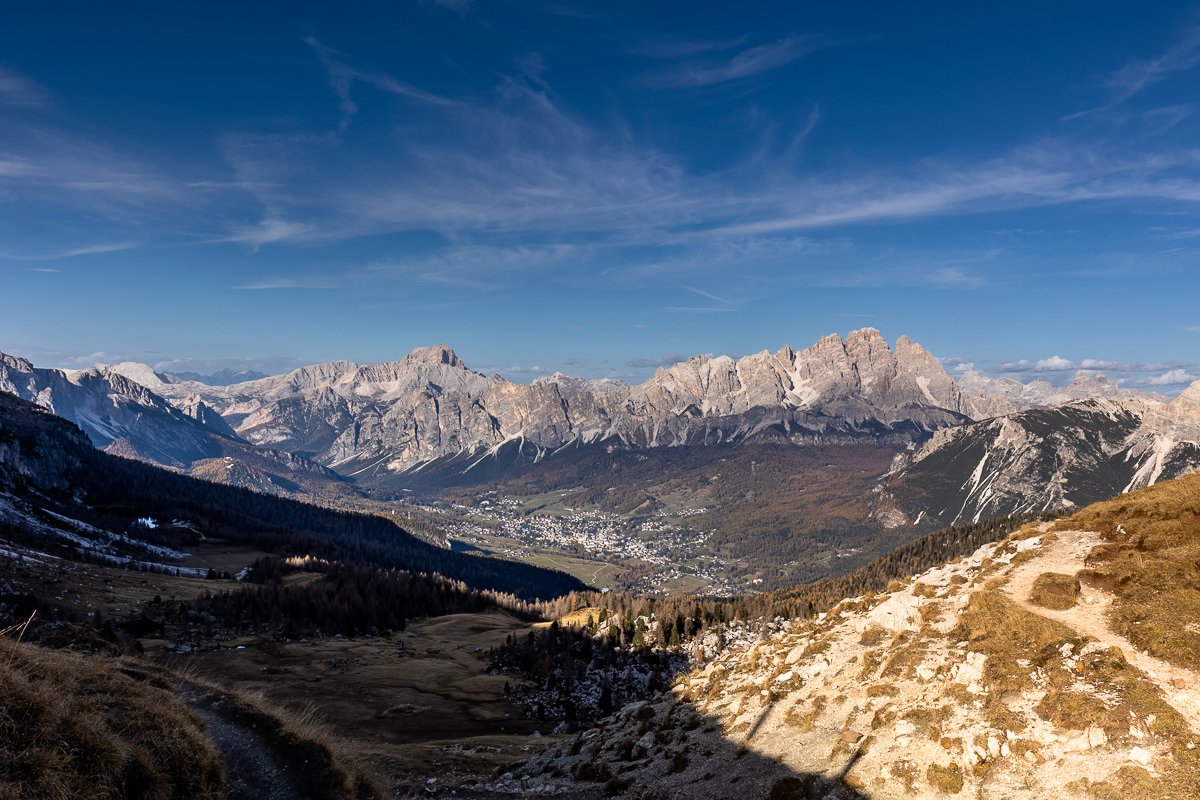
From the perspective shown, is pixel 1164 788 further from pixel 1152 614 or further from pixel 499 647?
pixel 499 647

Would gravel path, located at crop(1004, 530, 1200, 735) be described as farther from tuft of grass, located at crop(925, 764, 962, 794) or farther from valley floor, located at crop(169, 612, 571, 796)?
valley floor, located at crop(169, 612, 571, 796)

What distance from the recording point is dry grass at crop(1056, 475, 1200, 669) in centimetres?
2598

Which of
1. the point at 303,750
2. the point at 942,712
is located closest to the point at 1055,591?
the point at 942,712

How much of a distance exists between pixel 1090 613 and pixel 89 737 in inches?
1738

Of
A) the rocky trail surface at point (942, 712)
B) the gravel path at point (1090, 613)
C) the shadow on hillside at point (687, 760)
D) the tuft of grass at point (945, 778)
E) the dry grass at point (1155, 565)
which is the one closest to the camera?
the rocky trail surface at point (942, 712)

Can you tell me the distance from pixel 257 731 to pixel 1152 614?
46.3m

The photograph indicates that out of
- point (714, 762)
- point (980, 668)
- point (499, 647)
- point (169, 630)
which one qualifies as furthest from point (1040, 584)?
point (169, 630)

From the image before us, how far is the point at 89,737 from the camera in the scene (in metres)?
20.0

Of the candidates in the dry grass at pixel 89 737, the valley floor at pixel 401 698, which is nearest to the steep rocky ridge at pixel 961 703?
the valley floor at pixel 401 698

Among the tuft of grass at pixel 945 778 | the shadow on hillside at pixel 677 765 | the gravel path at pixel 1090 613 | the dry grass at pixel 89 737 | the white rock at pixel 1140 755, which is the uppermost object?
the gravel path at pixel 1090 613

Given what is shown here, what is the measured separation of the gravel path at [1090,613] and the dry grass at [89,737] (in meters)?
37.9

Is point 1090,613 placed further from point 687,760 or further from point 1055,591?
point 687,760

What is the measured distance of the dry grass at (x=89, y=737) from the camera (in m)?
17.7

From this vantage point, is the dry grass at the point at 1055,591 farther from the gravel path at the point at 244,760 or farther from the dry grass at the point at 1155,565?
the gravel path at the point at 244,760
